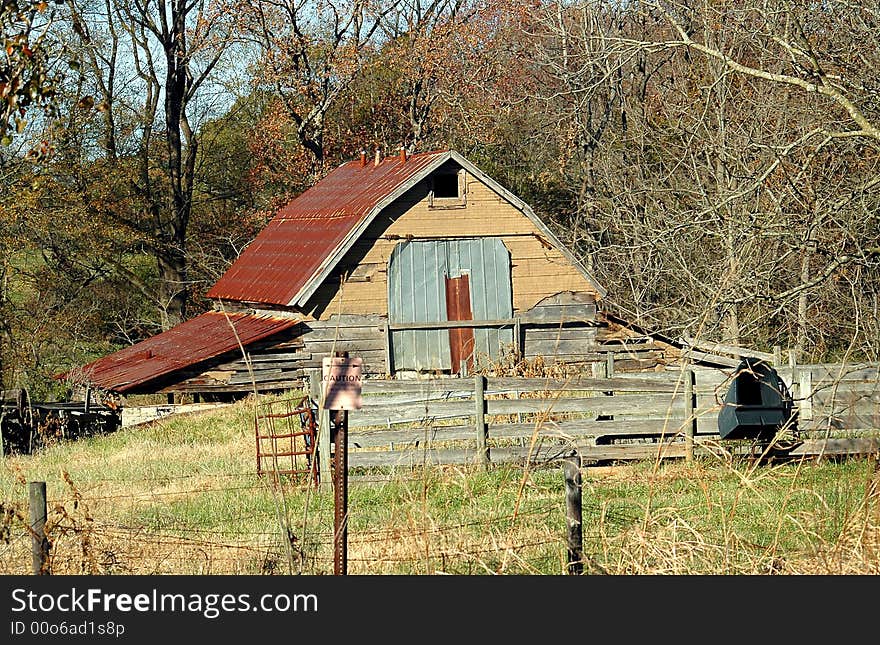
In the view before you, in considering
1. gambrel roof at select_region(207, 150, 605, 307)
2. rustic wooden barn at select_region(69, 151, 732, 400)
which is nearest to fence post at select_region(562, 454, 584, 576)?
gambrel roof at select_region(207, 150, 605, 307)

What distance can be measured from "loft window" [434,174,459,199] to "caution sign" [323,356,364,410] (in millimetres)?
19412

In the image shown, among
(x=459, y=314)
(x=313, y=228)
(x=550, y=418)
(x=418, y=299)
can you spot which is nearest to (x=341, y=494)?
(x=550, y=418)

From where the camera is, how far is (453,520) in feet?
30.5

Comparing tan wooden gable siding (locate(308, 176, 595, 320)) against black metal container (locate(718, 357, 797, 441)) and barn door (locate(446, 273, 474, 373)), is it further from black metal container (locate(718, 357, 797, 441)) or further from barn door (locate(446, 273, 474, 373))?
black metal container (locate(718, 357, 797, 441))

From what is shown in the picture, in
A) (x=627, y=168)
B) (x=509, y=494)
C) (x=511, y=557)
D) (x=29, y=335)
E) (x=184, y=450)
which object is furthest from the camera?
(x=29, y=335)

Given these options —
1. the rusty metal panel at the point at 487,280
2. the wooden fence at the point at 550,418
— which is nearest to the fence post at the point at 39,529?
the wooden fence at the point at 550,418

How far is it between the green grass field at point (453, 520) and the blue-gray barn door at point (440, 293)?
854 cm

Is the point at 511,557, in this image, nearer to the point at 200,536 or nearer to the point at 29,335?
the point at 200,536

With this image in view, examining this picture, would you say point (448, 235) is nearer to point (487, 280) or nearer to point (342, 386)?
point (487, 280)
